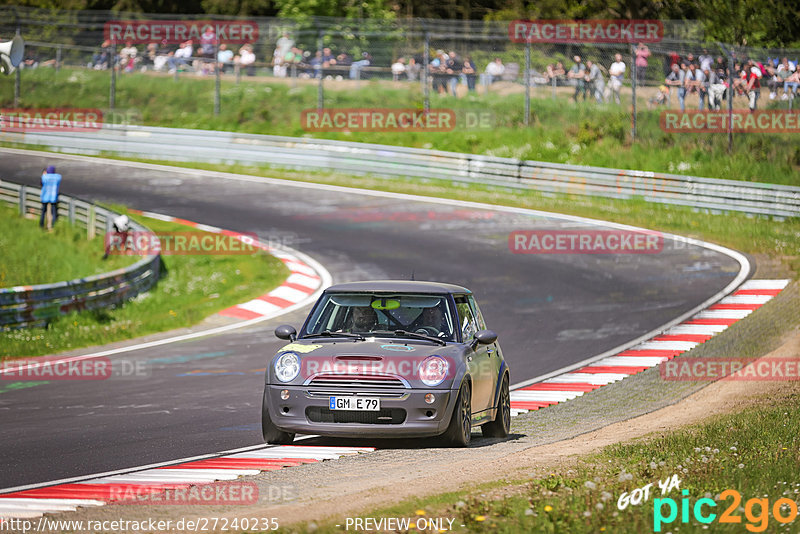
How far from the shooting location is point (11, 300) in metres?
17.6

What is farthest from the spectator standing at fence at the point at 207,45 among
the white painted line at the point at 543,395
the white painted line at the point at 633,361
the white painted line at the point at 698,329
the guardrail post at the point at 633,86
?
the white painted line at the point at 543,395

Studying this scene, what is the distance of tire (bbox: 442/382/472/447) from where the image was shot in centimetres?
905

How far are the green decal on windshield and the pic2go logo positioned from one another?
382 cm

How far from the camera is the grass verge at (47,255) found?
21641mm

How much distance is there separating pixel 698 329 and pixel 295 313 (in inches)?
265

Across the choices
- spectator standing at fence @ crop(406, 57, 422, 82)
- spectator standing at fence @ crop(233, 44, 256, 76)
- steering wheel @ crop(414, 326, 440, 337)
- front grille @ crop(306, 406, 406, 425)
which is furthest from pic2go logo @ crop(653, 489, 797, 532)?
spectator standing at fence @ crop(233, 44, 256, 76)

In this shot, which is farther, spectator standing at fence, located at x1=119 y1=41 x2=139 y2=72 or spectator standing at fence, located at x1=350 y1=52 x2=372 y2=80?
spectator standing at fence, located at x1=119 y1=41 x2=139 y2=72

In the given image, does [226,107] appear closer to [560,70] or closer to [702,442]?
[560,70]

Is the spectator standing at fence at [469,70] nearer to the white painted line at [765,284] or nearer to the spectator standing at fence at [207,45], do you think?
the spectator standing at fence at [207,45]

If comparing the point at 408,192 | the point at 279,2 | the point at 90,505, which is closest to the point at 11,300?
the point at 90,505

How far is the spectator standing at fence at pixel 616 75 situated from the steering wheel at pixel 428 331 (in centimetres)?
2237

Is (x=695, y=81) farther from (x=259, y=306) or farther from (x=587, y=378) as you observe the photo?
(x=587, y=378)

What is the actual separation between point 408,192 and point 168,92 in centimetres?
1214

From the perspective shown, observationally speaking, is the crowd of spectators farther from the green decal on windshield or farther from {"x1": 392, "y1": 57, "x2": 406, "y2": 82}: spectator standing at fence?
the green decal on windshield
